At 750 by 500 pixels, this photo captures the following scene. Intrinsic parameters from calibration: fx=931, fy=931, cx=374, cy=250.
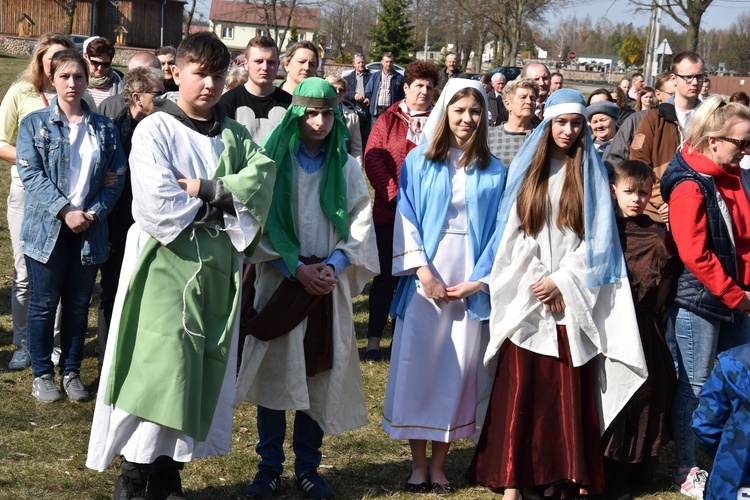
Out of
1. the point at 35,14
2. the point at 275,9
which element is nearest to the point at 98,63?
the point at 275,9

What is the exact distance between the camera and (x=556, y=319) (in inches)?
181

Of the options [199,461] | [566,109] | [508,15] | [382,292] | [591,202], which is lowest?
[199,461]

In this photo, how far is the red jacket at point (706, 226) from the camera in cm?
458

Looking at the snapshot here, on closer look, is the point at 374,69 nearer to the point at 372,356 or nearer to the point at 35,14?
the point at 372,356

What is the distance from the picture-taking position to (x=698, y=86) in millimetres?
6602

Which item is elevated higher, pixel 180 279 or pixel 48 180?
pixel 48 180

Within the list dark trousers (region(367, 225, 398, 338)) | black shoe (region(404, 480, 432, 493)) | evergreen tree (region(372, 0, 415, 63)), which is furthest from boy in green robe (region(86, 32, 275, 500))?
evergreen tree (region(372, 0, 415, 63))

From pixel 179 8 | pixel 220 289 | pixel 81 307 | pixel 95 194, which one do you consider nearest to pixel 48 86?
pixel 95 194

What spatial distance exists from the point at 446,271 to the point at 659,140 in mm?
2594

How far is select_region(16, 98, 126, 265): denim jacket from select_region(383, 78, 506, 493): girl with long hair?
6.42 feet

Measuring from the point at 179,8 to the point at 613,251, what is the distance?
193 ft

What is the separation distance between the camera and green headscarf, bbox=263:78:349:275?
4.44m

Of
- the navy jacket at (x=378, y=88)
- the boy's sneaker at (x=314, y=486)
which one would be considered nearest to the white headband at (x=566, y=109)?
the boy's sneaker at (x=314, y=486)

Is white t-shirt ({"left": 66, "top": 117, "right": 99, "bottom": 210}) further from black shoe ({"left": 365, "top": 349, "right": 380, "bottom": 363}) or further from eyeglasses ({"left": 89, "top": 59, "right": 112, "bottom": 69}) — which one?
black shoe ({"left": 365, "top": 349, "right": 380, "bottom": 363})
